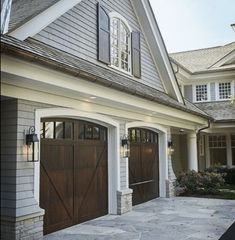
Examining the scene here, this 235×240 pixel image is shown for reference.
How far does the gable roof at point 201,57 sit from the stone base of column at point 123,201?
38.1 ft

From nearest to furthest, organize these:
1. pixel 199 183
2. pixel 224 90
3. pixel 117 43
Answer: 1. pixel 117 43
2. pixel 199 183
3. pixel 224 90

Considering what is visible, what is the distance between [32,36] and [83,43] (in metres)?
2.01

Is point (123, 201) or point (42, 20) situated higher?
point (42, 20)

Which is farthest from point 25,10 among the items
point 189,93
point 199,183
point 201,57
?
point 201,57

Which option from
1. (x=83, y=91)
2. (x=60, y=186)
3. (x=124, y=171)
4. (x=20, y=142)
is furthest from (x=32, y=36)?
(x=124, y=171)

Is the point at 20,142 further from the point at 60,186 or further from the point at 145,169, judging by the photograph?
the point at 145,169

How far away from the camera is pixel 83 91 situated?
7.32 metres

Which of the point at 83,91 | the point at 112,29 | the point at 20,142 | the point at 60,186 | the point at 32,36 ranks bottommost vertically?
the point at 60,186

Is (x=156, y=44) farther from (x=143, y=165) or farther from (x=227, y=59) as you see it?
(x=227, y=59)

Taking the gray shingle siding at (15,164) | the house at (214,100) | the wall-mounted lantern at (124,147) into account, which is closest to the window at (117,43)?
the wall-mounted lantern at (124,147)

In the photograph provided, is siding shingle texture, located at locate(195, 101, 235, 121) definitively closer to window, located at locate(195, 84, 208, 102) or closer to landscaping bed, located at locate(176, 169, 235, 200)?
window, located at locate(195, 84, 208, 102)

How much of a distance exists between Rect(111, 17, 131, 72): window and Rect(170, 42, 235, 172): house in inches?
243

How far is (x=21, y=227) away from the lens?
6316 millimetres

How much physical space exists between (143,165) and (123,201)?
245 centimetres
